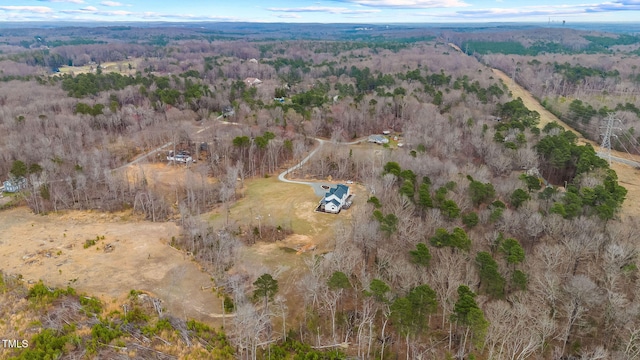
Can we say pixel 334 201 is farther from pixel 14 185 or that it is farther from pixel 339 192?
pixel 14 185

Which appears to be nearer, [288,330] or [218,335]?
[218,335]

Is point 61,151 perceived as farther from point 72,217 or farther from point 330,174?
point 330,174

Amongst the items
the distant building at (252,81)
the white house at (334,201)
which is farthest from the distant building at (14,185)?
the distant building at (252,81)

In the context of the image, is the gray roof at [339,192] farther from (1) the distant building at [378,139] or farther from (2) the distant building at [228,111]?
(2) the distant building at [228,111]

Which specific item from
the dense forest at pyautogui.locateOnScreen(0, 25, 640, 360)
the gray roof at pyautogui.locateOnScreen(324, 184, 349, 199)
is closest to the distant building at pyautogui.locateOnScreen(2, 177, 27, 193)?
the dense forest at pyautogui.locateOnScreen(0, 25, 640, 360)

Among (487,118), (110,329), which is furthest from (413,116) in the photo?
(110,329)

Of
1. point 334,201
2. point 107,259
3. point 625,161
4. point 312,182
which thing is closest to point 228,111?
point 312,182

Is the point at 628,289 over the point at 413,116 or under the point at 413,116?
under
